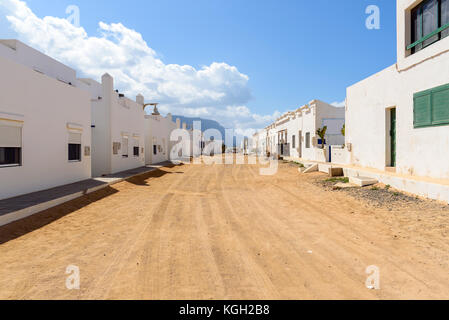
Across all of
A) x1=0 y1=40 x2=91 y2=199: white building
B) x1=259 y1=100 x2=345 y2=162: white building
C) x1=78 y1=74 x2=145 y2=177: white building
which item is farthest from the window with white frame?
x1=259 y1=100 x2=345 y2=162: white building

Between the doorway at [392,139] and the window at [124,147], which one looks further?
the window at [124,147]

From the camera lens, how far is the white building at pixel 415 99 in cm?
905

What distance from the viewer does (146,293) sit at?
3404 mm

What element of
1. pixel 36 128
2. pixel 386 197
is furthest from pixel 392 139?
pixel 36 128

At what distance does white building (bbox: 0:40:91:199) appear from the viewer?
8953mm

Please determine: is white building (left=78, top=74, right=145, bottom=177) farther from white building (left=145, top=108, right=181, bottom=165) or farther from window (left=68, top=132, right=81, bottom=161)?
white building (left=145, top=108, right=181, bottom=165)

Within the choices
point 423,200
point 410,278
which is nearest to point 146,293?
point 410,278

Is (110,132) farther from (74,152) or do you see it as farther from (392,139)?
(392,139)

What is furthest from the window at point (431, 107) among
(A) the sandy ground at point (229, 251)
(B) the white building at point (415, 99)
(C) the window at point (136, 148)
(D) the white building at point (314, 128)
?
(C) the window at point (136, 148)

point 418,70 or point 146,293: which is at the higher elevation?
point 418,70

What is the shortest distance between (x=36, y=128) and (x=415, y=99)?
13.9m

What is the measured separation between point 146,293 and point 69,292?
0.99 metres

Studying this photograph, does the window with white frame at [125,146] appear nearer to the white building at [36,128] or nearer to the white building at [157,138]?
the white building at [36,128]
